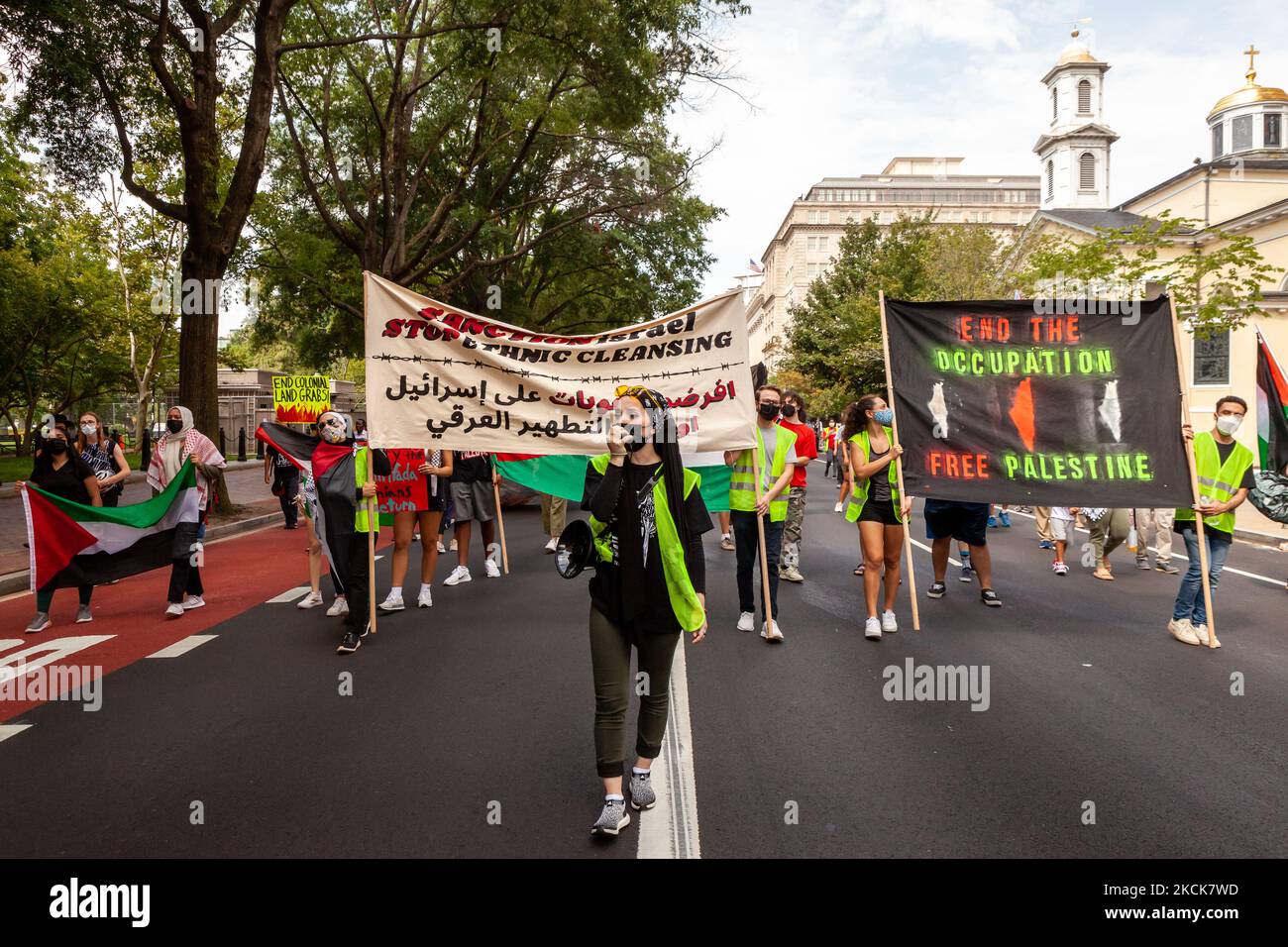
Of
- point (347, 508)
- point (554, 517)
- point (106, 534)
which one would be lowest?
point (554, 517)

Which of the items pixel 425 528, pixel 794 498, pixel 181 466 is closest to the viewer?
pixel 425 528

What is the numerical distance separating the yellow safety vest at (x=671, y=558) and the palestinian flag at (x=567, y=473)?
3453mm

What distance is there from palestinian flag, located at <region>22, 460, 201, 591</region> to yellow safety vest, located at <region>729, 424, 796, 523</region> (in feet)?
16.6

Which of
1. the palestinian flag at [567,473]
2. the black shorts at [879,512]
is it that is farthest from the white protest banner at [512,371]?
the black shorts at [879,512]

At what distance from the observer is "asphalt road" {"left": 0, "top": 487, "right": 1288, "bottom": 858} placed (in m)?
3.53

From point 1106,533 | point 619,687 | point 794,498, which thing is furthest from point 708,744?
point 1106,533

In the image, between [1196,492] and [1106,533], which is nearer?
[1196,492]

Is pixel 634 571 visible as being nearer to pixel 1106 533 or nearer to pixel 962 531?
pixel 962 531

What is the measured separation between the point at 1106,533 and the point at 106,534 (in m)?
10.0

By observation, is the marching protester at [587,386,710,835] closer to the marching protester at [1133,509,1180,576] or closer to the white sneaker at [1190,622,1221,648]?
the white sneaker at [1190,622,1221,648]

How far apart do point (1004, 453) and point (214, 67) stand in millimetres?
13221

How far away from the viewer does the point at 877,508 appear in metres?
6.94

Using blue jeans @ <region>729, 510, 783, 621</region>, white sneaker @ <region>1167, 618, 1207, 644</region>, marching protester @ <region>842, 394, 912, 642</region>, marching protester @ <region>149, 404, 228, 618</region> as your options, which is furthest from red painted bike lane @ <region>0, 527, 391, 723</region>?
white sneaker @ <region>1167, 618, 1207, 644</region>

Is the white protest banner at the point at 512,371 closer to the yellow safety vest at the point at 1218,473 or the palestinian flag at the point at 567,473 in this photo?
the palestinian flag at the point at 567,473
